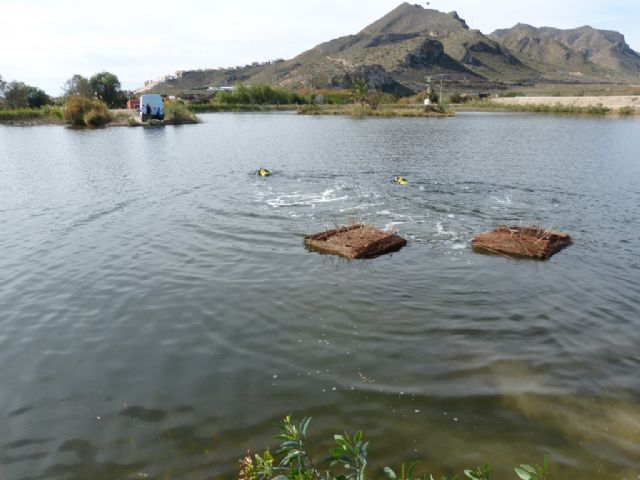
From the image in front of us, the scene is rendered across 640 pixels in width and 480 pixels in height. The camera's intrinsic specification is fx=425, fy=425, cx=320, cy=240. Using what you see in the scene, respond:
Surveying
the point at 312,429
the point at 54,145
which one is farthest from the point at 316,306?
the point at 54,145

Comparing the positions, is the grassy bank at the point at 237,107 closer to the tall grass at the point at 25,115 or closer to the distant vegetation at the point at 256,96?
the distant vegetation at the point at 256,96

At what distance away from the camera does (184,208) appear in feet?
76.5

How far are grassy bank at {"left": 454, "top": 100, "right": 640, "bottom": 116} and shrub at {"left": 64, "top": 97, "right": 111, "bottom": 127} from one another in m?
108

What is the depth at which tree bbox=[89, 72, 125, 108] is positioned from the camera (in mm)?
134250

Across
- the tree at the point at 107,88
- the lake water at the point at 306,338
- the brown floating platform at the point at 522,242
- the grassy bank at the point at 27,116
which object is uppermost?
the tree at the point at 107,88

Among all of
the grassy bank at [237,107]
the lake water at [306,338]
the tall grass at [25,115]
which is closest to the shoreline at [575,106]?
the grassy bank at [237,107]

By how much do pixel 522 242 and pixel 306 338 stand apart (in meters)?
9.87

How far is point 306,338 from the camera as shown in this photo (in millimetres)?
10367

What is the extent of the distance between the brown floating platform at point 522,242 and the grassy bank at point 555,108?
112 m

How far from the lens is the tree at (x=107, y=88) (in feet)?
440

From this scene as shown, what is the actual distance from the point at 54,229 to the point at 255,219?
9.21 m

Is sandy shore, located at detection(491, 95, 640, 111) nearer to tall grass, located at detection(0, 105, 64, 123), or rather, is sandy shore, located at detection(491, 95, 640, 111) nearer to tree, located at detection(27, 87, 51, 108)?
tall grass, located at detection(0, 105, 64, 123)

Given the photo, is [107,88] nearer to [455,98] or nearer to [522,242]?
[455,98]

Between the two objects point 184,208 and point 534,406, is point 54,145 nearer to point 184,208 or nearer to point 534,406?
point 184,208
